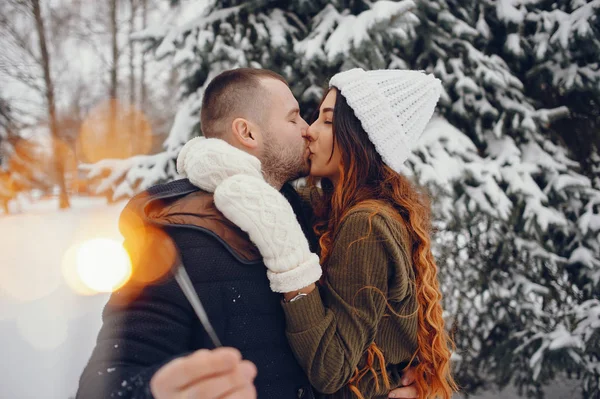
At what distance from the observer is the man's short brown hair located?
203 centimetres

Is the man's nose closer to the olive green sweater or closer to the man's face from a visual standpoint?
the man's face

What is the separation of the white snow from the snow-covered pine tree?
7.54 ft

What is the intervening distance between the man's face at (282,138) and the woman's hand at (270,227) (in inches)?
23.9

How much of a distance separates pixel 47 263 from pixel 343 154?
8.39m

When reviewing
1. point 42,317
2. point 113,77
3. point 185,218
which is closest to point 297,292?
point 185,218

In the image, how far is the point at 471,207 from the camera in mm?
3555

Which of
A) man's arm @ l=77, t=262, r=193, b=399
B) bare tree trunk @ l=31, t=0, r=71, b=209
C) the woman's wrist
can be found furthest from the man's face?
bare tree trunk @ l=31, t=0, r=71, b=209

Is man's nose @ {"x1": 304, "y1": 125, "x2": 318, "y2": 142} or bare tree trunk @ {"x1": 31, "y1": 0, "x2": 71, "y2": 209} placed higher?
man's nose @ {"x1": 304, "y1": 125, "x2": 318, "y2": 142}

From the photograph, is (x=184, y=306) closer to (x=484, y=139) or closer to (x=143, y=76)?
(x=484, y=139)

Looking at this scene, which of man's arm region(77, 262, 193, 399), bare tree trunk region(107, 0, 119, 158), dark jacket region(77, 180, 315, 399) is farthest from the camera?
bare tree trunk region(107, 0, 119, 158)

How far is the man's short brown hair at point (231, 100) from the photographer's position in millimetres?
2027

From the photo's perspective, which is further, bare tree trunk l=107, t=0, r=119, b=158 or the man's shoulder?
bare tree trunk l=107, t=0, r=119, b=158

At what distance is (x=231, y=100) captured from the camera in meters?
2.05

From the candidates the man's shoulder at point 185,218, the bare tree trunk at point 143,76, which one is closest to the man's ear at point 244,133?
the man's shoulder at point 185,218
